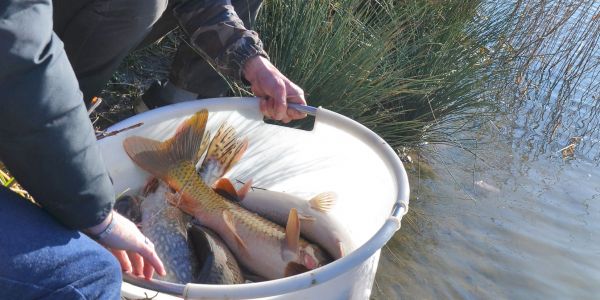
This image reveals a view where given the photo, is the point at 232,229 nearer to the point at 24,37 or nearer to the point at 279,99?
the point at 279,99

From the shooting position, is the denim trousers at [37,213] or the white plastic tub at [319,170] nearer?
the denim trousers at [37,213]

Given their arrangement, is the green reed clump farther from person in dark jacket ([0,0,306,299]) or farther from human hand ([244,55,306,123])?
person in dark jacket ([0,0,306,299])

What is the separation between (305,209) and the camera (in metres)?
2.38

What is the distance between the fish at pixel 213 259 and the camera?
1.88 meters

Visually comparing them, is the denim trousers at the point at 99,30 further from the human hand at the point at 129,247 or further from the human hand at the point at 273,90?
the human hand at the point at 129,247

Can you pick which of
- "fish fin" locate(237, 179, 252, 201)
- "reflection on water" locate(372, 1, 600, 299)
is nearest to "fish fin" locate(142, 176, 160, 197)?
"fish fin" locate(237, 179, 252, 201)

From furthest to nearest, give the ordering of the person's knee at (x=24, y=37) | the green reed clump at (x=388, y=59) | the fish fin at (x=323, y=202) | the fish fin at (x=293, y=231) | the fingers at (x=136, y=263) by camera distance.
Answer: the green reed clump at (x=388, y=59)
the fish fin at (x=323, y=202)
the fish fin at (x=293, y=231)
the fingers at (x=136, y=263)
the person's knee at (x=24, y=37)

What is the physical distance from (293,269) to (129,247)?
0.74 metres

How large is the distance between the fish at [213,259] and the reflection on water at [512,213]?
879mm

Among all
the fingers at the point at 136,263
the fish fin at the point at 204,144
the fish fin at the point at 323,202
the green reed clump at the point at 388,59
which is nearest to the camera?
the fingers at the point at 136,263

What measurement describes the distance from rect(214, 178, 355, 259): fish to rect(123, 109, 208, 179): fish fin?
19 centimetres

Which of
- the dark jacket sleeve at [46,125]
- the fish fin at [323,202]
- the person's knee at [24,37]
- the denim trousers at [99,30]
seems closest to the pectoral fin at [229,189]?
the fish fin at [323,202]

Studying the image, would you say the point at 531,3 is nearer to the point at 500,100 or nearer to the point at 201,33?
the point at 500,100

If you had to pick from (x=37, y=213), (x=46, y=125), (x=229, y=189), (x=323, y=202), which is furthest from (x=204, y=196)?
(x=46, y=125)
